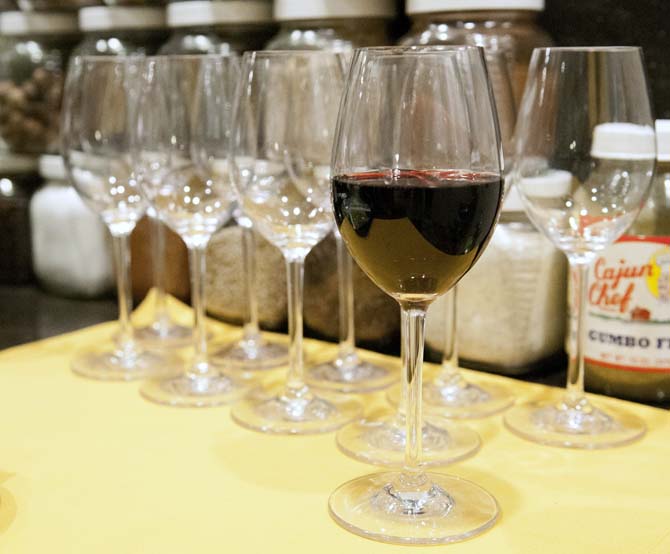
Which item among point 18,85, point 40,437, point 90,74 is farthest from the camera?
point 18,85

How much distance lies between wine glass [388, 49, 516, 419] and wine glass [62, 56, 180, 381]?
0.26 meters

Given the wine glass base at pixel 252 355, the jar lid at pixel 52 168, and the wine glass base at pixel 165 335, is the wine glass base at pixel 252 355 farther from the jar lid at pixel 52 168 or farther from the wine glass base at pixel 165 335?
the jar lid at pixel 52 168

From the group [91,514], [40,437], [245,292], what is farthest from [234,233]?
[91,514]

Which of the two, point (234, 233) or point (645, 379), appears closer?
point (645, 379)

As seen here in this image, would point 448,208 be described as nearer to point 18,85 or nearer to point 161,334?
point 161,334

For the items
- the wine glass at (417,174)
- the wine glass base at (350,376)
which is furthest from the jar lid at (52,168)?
the wine glass at (417,174)

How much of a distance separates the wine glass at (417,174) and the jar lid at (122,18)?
0.67 m

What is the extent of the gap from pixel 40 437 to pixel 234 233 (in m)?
0.37

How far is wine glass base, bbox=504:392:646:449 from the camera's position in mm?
743

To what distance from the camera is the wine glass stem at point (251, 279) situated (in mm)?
→ 1005

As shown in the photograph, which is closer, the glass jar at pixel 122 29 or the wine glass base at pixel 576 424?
the wine glass base at pixel 576 424

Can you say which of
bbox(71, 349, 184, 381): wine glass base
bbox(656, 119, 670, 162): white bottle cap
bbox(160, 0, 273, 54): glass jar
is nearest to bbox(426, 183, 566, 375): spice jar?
bbox(656, 119, 670, 162): white bottle cap

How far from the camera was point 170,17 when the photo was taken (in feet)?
3.60

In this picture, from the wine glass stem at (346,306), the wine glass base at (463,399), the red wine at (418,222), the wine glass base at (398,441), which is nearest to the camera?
the red wine at (418,222)
